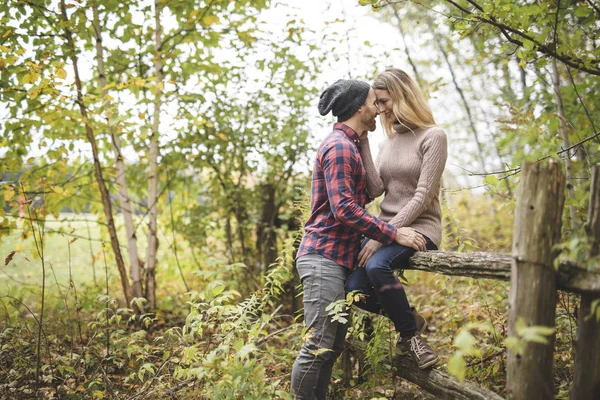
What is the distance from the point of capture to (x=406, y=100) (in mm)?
3211

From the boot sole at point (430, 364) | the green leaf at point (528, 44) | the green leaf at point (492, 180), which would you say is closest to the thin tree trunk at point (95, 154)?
the boot sole at point (430, 364)

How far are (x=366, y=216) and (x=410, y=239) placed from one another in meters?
0.34

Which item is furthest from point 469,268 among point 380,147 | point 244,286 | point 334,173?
point 244,286

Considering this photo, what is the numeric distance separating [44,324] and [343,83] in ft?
12.4

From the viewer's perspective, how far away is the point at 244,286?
6152 mm

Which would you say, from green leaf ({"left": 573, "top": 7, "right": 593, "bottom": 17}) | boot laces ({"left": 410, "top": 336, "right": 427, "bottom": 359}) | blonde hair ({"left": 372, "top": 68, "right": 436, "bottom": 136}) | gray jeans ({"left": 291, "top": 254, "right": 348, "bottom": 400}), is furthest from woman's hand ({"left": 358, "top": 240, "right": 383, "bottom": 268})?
green leaf ({"left": 573, "top": 7, "right": 593, "bottom": 17})

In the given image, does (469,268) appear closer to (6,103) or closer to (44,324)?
(44,324)

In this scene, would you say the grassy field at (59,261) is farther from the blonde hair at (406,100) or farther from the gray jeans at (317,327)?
the blonde hair at (406,100)

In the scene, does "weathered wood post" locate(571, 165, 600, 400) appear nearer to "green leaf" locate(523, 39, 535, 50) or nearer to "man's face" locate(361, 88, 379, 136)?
"green leaf" locate(523, 39, 535, 50)

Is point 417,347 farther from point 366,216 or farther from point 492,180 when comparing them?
point 492,180

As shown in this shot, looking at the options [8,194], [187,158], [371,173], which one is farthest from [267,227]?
[371,173]

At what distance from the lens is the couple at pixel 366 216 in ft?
9.48

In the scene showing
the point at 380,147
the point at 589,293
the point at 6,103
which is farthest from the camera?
the point at 6,103

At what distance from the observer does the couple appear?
2.89m
